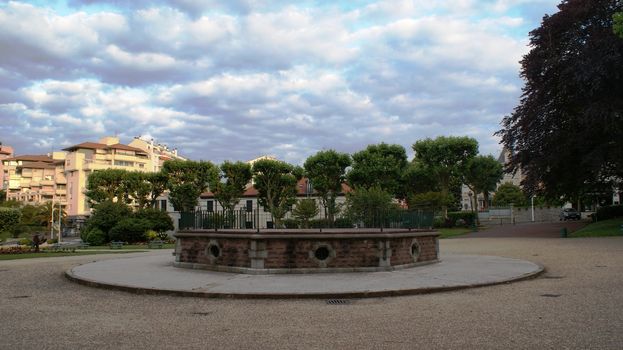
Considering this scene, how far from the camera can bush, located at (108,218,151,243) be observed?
44719 mm

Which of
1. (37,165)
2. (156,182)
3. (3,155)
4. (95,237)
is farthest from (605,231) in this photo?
(3,155)

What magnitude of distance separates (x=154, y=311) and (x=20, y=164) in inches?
5118

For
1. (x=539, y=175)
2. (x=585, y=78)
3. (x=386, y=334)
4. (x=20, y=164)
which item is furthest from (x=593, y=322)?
(x=20, y=164)

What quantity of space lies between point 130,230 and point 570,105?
123 ft

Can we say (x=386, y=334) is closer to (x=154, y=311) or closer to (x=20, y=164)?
(x=154, y=311)

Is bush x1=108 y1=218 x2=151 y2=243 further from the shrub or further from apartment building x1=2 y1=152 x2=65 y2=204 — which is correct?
apartment building x1=2 y1=152 x2=65 y2=204

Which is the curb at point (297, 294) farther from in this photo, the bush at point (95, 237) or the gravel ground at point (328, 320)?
the bush at point (95, 237)

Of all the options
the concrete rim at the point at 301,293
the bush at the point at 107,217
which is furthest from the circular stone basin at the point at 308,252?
the bush at the point at 107,217

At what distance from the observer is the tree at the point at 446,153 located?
193 ft

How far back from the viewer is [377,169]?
54.7 metres

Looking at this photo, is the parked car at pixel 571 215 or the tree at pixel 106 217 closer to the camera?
the tree at pixel 106 217

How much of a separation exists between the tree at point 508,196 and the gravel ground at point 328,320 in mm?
75531

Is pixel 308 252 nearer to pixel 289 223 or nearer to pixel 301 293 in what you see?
pixel 301 293

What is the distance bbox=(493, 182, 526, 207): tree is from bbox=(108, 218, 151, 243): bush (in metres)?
60.8
